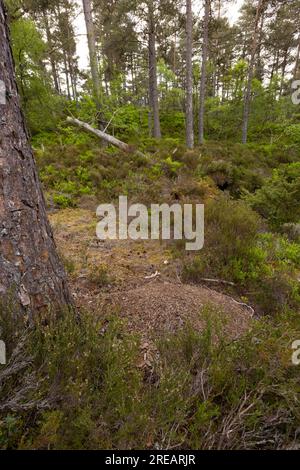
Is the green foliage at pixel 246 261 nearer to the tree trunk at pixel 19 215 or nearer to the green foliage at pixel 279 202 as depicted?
the green foliage at pixel 279 202

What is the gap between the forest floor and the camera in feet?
9.75

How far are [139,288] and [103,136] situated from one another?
901 cm

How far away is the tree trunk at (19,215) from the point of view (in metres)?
1.98

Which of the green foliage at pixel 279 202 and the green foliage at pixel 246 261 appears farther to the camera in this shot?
the green foliage at pixel 279 202

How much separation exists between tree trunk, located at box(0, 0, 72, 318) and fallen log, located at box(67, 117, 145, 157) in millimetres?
8162

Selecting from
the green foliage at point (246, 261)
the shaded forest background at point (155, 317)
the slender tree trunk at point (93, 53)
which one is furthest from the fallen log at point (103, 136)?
the green foliage at point (246, 261)

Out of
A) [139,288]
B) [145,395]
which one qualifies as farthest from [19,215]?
[139,288]

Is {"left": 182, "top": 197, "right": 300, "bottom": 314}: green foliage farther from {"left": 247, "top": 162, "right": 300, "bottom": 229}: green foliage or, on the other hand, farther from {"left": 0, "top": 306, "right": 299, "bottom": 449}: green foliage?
{"left": 0, "top": 306, "right": 299, "bottom": 449}: green foliage

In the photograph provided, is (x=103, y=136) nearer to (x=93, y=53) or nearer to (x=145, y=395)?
(x=93, y=53)

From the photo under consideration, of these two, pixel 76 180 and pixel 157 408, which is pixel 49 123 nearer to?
pixel 76 180

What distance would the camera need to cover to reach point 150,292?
11.4ft

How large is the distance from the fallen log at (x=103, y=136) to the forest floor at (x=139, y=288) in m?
5.81
